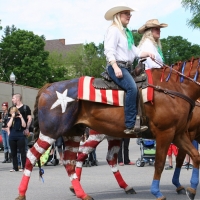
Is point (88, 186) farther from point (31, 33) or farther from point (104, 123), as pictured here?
point (31, 33)

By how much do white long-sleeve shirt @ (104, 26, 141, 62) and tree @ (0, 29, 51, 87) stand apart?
57.0 m

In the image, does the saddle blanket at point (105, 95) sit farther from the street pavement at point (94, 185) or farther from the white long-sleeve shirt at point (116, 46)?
the street pavement at point (94, 185)

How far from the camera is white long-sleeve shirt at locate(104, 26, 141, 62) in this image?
8.01 meters

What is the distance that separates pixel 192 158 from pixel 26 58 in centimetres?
5884

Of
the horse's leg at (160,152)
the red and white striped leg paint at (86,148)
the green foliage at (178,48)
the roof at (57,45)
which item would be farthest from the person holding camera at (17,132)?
the roof at (57,45)

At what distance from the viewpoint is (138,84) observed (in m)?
7.95

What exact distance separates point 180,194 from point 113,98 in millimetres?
2275

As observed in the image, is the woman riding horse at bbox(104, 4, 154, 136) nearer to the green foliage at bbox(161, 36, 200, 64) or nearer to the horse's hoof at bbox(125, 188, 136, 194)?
the horse's hoof at bbox(125, 188, 136, 194)

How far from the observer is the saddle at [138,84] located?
7.84 metres

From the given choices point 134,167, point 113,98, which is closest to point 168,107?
point 113,98

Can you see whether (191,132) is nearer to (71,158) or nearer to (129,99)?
(129,99)

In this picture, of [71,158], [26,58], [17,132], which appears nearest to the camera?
[71,158]

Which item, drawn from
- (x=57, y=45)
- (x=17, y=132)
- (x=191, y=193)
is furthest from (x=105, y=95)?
(x=57, y=45)

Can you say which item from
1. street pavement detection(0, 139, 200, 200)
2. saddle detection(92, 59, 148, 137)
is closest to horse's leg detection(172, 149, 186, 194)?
street pavement detection(0, 139, 200, 200)
